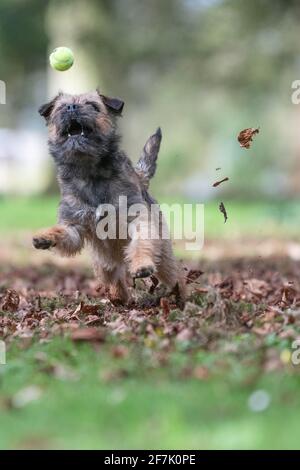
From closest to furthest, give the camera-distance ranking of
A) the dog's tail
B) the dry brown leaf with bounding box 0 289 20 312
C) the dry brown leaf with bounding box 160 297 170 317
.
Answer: the dry brown leaf with bounding box 160 297 170 317 → the dry brown leaf with bounding box 0 289 20 312 → the dog's tail

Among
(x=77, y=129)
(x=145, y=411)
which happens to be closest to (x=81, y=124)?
(x=77, y=129)

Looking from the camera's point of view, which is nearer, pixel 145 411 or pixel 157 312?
pixel 145 411

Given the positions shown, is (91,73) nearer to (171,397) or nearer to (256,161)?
(256,161)

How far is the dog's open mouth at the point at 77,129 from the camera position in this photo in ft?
21.3

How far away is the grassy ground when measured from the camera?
3.79m

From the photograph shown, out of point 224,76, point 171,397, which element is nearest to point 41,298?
point 171,397

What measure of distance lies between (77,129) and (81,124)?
57mm

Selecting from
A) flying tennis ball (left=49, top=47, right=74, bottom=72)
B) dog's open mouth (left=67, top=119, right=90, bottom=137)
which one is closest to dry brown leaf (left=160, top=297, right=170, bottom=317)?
dog's open mouth (left=67, top=119, right=90, bottom=137)

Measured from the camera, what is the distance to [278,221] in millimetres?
16938

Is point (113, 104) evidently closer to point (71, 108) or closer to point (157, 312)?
point (71, 108)

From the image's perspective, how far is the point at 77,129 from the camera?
6535 mm

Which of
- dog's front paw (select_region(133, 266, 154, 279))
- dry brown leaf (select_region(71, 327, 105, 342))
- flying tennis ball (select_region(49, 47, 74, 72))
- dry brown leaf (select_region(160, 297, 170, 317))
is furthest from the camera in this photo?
flying tennis ball (select_region(49, 47, 74, 72))

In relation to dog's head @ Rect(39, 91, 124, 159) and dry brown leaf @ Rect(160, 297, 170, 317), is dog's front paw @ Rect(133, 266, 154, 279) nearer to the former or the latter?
dry brown leaf @ Rect(160, 297, 170, 317)
